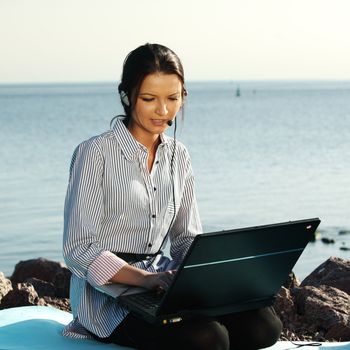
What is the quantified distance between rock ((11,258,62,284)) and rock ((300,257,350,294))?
2136mm

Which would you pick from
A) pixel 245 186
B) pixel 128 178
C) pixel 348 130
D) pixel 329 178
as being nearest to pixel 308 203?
pixel 245 186

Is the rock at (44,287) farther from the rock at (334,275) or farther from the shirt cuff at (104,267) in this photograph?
the shirt cuff at (104,267)

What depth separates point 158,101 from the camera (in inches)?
161

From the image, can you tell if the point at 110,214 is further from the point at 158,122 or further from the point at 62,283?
the point at 62,283

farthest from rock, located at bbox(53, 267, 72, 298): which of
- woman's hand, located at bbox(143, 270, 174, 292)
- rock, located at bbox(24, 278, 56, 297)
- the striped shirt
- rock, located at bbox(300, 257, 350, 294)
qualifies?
woman's hand, located at bbox(143, 270, 174, 292)

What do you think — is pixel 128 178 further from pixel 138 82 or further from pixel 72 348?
pixel 72 348

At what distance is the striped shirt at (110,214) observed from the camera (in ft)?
13.2

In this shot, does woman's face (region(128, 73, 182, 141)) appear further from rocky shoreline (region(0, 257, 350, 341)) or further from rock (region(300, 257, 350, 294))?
rock (region(300, 257, 350, 294))

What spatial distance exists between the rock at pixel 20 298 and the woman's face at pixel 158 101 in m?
2.34

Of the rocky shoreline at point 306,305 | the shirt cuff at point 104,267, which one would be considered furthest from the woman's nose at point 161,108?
the rocky shoreline at point 306,305

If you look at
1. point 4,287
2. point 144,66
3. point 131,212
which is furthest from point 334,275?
point 144,66

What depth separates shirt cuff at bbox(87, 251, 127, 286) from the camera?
13.0ft

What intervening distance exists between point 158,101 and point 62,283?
3977 mm

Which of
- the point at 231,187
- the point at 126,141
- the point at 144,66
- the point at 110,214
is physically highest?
the point at 144,66
